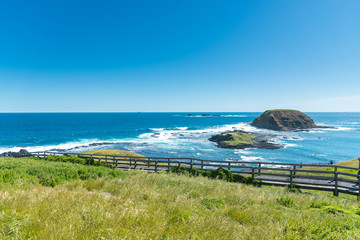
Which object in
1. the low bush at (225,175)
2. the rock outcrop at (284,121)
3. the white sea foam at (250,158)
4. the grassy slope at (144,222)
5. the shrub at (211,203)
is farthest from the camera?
the rock outcrop at (284,121)

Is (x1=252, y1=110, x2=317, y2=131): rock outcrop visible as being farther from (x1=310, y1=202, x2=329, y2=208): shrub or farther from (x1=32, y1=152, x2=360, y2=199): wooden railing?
(x1=310, y1=202, x2=329, y2=208): shrub

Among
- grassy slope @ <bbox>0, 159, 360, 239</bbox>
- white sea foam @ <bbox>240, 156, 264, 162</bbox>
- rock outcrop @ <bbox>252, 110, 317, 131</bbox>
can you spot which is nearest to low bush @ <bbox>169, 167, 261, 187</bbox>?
grassy slope @ <bbox>0, 159, 360, 239</bbox>

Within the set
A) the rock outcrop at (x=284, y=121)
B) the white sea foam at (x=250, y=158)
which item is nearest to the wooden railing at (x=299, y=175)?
the white sea foam at (x=250, y=158)

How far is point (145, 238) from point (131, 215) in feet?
2.17

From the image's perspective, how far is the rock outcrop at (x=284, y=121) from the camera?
102425mm

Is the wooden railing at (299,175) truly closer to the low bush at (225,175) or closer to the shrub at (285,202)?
the low bush at (225,175)

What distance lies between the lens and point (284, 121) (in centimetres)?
A: 10712

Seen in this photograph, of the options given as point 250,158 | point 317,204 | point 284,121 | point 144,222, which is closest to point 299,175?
point 317,204

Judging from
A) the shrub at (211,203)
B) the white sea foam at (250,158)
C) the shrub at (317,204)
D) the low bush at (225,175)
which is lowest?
the white sea foam at (250,158)

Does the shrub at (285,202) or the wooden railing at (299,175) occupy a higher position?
the shrub at (285,202)

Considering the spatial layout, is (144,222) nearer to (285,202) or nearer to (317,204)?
(285,202)

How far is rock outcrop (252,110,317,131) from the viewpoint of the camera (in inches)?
4032

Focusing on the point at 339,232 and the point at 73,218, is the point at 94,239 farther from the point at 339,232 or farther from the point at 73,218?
the point at 339,232

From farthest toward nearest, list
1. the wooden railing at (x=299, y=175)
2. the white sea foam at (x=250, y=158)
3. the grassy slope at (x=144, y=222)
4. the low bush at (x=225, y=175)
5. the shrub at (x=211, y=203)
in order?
the white sea foam at (x=250, y=158) < the low bush at (x=225, y=175) < the wooden railing at (x=299, y=175) < the shrub at (x=211, y=203) < the grassy slope at (x=144, y=222)
